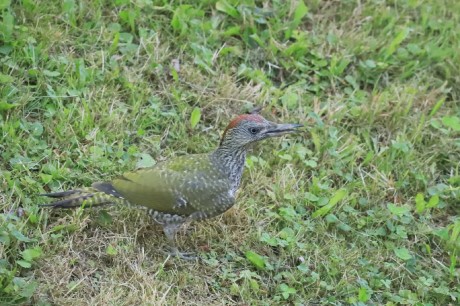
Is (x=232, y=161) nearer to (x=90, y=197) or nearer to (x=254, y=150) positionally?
(x=254, y=150)

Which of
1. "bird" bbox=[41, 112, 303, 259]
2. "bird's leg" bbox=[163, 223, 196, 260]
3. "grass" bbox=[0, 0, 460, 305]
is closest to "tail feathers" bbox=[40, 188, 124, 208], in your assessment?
"bird" bbox=[41, 112, 303, 259]

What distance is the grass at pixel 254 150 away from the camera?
17.0 ft

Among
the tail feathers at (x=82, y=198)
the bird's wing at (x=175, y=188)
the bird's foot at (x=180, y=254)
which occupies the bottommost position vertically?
the bird's foot at (x=180, y=254)

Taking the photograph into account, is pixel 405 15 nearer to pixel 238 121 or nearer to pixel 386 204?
pixel 386 204

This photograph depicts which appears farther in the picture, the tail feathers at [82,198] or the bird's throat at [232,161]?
the bird's throat at [232,161]

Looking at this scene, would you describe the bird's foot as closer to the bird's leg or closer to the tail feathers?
the bird's leg

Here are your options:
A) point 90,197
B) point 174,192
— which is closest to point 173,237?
point 174,192

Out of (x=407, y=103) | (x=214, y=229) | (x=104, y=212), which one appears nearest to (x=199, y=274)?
(x=214, y=229)

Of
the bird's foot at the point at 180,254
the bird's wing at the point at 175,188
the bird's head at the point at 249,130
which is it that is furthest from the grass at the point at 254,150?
the bird's head at the point at 249,130

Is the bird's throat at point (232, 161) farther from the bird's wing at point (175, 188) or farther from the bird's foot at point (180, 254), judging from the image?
the bird's foot at point (180, 254)

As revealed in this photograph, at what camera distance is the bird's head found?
545 cm

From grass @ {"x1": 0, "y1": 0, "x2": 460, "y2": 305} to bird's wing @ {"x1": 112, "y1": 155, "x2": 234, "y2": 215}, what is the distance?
0.29 metres

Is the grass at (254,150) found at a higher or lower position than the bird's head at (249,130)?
lower

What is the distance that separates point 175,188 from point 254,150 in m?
1.17
